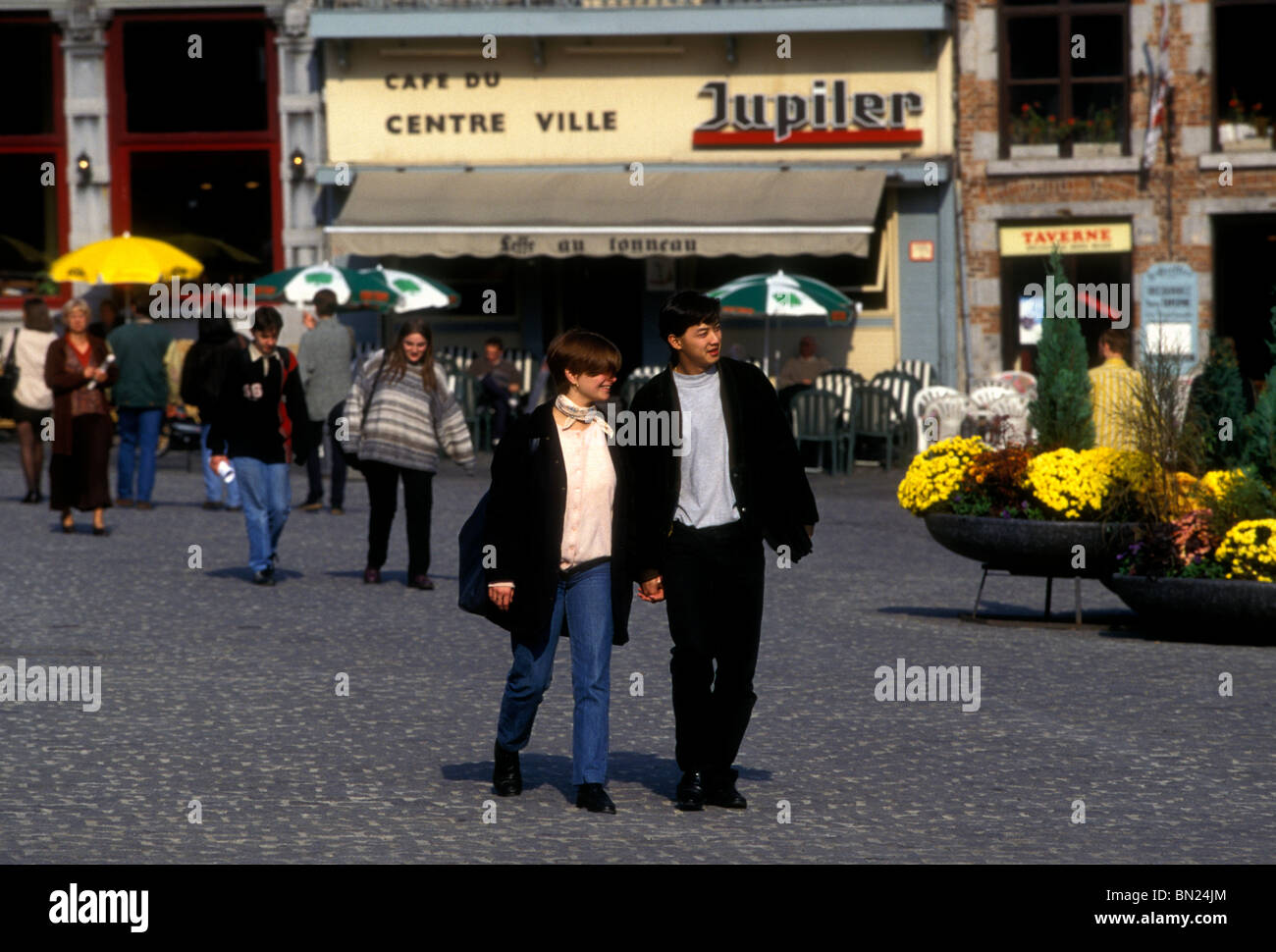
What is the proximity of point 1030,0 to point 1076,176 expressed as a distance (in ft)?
7.13

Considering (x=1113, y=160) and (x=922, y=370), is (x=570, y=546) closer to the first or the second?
(x=922, y=370)

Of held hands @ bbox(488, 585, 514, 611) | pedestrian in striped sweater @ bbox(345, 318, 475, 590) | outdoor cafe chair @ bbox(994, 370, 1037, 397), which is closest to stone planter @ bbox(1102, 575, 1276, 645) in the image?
pedestrian in striped sweater @ bbox(345, 318, 475, 590)

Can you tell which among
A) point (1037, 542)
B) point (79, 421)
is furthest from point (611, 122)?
point (1037, 542)

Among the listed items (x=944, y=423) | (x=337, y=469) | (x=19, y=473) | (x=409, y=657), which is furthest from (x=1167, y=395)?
(x=19, y=473)

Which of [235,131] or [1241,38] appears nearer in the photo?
[1241,38]

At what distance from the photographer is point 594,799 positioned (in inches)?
267

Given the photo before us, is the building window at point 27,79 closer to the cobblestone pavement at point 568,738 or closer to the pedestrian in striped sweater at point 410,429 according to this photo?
the cobblestone pavement at point 568,738

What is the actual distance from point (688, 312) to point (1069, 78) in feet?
63.3

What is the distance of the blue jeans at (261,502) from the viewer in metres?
13.0

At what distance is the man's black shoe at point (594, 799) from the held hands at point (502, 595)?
2.09ft

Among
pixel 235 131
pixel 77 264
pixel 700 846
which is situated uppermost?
pixel 235 131

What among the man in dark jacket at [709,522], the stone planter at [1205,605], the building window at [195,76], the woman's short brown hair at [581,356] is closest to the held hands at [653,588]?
the man in dark jacket at [709,522]
